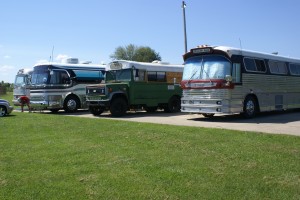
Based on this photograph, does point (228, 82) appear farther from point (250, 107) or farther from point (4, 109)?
point (4, 109)

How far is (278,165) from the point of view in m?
6.54

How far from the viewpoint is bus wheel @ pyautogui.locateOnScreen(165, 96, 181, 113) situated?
812 inches

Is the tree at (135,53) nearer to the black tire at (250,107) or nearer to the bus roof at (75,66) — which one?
the bus roof at (75,66)

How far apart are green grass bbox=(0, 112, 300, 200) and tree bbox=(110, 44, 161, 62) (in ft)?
227

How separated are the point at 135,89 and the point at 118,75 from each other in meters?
1.29

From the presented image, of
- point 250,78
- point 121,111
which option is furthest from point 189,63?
point 121,111

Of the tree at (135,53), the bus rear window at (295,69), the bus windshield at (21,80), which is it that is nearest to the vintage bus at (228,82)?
the bus rear window at (295,69)

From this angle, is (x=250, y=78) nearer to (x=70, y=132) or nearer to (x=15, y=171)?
(x=70, y=132)

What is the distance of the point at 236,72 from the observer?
15.1m

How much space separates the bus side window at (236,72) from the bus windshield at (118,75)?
591cm

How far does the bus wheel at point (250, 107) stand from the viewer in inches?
611

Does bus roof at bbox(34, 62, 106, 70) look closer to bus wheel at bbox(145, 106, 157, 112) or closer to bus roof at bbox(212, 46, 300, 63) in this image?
bus wheel at bbox(145, 106, 157, 112)

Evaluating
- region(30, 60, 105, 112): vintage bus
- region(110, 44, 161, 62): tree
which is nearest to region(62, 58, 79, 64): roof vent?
region(30, 60, 105, 112): vintage bus

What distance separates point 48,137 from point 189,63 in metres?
7.63
